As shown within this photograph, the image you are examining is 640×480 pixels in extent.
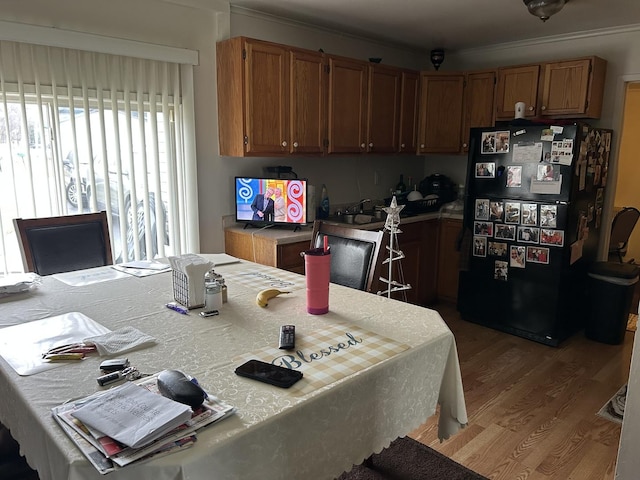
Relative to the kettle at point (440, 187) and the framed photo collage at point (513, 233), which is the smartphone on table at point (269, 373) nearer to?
the framed photo collage at point (513, 233)

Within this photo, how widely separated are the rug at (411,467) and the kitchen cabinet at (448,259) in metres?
2.17

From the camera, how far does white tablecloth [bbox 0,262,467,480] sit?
93cm

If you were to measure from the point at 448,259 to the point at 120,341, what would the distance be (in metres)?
3.34

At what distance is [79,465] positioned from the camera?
2.76 feet

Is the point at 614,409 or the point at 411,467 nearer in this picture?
the point at 411,467

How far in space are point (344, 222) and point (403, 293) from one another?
75 cm

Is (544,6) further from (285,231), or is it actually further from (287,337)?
(287,337)

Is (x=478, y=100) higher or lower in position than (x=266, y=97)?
higher

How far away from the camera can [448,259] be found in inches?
165

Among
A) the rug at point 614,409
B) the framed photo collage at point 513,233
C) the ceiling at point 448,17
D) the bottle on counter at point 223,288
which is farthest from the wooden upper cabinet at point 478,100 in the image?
the bottle on counter at point 223,288

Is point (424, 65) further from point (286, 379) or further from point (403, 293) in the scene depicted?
point (286, 379)

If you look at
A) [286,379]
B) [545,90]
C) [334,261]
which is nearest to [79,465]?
[286,379]

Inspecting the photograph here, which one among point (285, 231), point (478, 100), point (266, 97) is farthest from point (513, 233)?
point (266, 97)

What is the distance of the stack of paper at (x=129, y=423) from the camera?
33.6 inches
